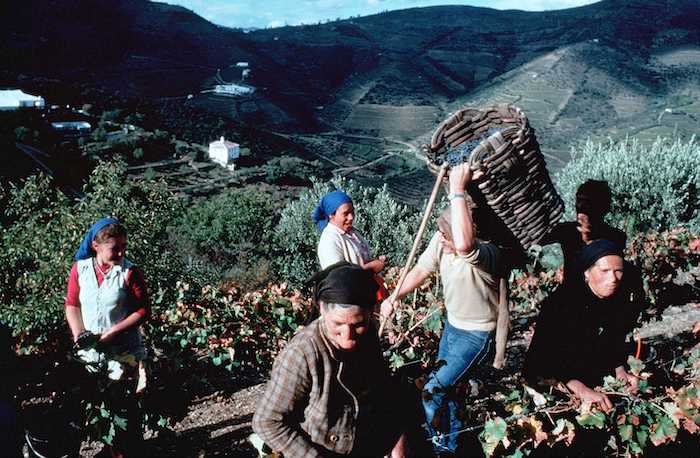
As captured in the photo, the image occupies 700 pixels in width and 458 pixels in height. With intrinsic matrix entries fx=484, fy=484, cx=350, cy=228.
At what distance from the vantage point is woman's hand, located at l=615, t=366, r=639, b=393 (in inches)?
103

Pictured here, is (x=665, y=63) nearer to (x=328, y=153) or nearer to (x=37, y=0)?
(x=328, y=153)

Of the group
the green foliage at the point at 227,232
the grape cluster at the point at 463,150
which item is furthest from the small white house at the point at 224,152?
the grape cluster at the point at 463,150

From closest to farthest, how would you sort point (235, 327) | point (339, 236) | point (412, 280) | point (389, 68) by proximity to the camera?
point (412, 280) → point (339, 236) → point (235, 327) → point (389, 68)

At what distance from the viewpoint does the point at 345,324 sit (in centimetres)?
197

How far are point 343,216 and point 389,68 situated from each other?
88.2 metres

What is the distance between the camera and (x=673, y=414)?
252 centimetres

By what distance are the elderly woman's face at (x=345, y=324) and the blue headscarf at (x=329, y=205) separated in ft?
5.49

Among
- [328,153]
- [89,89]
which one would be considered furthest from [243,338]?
[89,89]

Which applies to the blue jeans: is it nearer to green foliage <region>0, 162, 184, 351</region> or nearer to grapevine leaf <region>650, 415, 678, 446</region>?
grapevine leaf <region>650, 415, 678, 446</region>

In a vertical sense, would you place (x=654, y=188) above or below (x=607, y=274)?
below

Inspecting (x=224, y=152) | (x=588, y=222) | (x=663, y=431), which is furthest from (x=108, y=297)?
(x=224, y=152)

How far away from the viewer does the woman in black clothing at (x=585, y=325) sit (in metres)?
2.60

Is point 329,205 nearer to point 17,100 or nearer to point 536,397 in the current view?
point 536,397

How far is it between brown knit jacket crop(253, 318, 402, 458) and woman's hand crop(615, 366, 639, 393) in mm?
1481
